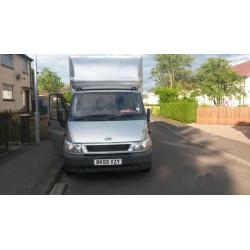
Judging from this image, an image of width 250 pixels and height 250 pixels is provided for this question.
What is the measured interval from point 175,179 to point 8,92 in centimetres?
1763

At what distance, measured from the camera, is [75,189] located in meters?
5.59

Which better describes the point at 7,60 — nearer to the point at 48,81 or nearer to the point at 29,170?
the point at 29,170

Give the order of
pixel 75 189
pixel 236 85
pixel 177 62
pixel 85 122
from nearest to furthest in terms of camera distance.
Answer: pixel 75 189
pixel 85 122
pixel 236 85
pixel 177 62

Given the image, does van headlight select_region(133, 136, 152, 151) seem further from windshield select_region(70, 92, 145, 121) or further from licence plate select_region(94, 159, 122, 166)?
windshield select_region(70, 92, 145, 121)

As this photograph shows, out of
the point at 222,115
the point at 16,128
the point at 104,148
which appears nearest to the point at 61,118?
the point at 104,148

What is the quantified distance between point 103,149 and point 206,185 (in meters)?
2.17

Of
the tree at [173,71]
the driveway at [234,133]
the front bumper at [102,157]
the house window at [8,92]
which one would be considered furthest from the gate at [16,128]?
the tree at [173,71]

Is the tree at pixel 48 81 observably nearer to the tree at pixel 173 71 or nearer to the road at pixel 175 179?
the tree at pixel 173 71

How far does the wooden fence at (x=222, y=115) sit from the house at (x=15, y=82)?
47.0 ft

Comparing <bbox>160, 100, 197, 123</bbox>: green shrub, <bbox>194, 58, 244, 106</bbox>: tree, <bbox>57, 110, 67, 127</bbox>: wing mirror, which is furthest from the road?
<bbox>194, 58, 244, 106</bbox>: tree

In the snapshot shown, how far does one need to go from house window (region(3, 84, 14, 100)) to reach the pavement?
11.6 m

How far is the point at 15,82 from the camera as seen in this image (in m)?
21.7

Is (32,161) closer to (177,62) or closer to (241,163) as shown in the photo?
(241,163)

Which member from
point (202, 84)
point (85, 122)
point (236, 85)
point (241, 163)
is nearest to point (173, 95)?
point (202, 84)
